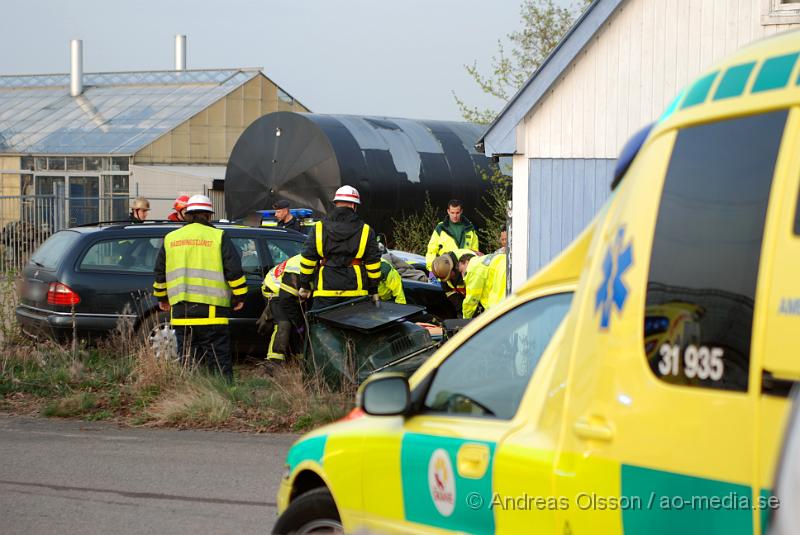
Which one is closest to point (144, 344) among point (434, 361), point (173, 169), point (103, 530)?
point (103, 530)

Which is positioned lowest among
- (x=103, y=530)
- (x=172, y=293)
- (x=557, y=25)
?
(x=103, y=530)

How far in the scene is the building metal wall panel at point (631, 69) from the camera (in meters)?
11.2

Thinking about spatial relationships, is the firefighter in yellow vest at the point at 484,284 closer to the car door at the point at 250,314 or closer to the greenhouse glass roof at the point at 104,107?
the car door at the point at 250,314

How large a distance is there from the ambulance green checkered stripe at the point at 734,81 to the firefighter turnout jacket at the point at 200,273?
8.35 m

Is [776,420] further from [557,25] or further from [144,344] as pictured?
[557,25]

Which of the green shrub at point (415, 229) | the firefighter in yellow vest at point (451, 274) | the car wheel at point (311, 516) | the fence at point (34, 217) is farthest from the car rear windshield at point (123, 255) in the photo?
the green shrub at point (415, 229)

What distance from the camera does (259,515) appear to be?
6.83 meters

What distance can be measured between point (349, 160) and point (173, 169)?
1616 centimetres

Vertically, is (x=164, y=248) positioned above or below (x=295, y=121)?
below

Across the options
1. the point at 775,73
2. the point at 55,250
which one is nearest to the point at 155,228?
the point at 55,250

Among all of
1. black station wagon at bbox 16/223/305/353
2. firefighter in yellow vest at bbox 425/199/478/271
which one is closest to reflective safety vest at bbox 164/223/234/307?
black station wagon at bbox 16/223/305/353

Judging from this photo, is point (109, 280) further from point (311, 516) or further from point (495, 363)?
point (495, 363)

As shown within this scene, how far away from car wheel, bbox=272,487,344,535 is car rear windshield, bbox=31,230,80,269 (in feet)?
27.8

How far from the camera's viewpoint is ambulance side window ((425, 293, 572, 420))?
3.86 metres
